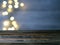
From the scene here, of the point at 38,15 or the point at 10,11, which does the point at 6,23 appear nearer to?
the point at 10,11

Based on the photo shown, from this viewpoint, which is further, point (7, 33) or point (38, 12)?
point (38, 12)

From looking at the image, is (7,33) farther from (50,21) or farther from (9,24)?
(50,21)

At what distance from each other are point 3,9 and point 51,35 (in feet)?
1.42

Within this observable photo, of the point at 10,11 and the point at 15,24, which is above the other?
the point at 10,11

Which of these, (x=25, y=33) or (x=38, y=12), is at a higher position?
(x=38, y=12)

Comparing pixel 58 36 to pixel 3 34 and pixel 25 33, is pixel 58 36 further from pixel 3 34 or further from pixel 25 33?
pixel 3 34

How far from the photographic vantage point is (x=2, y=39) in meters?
1.03

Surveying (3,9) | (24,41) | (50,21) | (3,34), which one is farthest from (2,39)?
(50,21)

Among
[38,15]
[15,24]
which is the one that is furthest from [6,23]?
[38,15]

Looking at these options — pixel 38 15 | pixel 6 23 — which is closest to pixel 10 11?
pixel 6 23

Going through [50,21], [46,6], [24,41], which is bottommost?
[24,41]

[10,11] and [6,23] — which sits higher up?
[10,11]

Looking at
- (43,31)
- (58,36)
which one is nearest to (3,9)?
(43,31)

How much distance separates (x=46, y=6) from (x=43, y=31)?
0.26 meters
